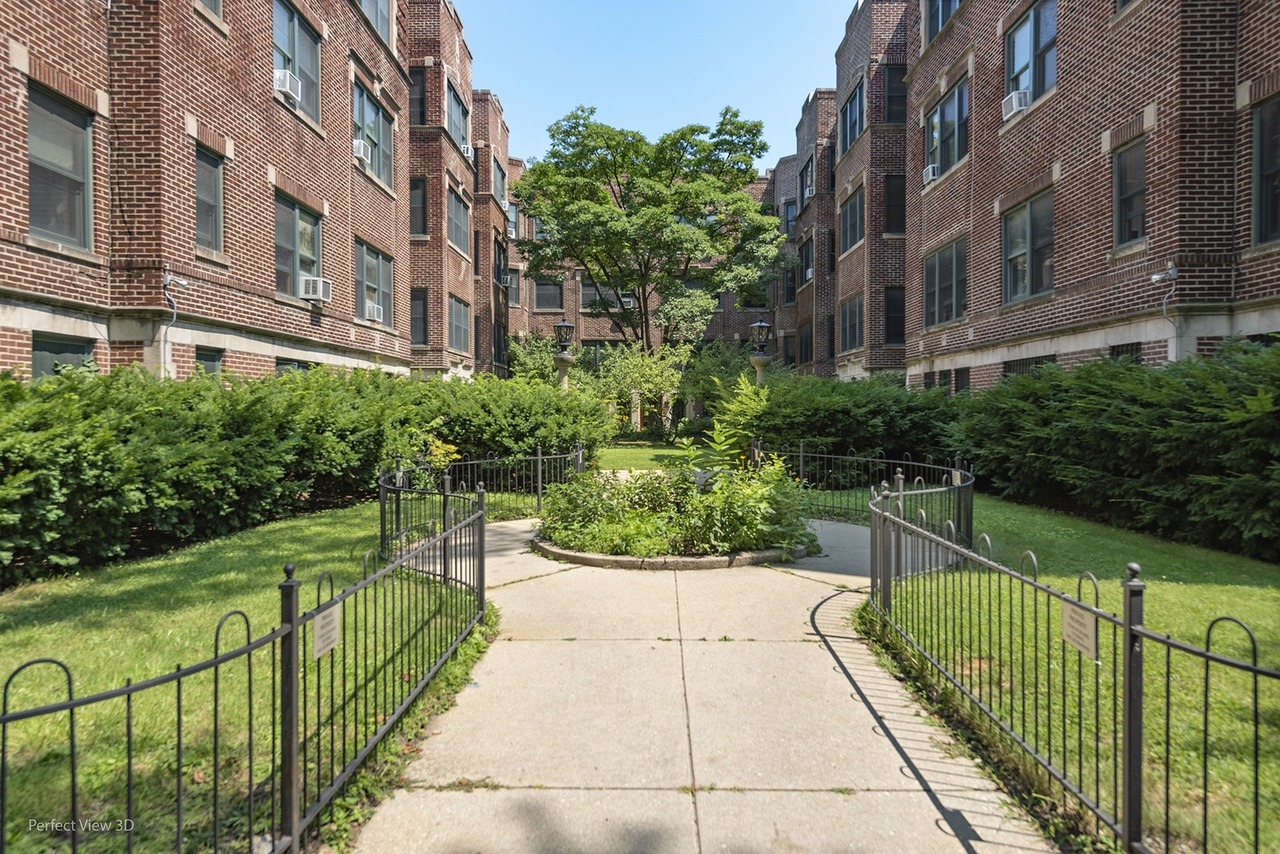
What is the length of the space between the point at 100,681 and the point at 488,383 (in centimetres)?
1187

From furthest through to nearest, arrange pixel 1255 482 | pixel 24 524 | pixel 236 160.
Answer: pixel 236 160 < pixel 1255 482 < pixel 24 524

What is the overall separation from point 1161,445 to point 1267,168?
4.82 meters

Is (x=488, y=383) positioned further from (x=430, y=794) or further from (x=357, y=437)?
(x=430, y=794)

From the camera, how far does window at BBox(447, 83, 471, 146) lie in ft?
93.3

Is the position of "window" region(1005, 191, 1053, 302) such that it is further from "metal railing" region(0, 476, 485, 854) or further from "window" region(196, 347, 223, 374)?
"window" region(196, 347, 223, 374)

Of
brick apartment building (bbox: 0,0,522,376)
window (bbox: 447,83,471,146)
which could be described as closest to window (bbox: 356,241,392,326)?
brick apartment building (bbox: 0,0,522,376)

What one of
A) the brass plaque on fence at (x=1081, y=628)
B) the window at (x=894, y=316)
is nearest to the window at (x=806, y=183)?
the window at (x=894, y=316)

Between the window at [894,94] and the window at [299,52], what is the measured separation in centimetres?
1819

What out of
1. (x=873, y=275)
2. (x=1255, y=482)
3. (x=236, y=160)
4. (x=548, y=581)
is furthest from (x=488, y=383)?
(x=873, y=275)

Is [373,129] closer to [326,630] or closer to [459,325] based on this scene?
[459,325]

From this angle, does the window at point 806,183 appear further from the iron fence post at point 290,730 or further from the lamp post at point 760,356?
the iron fence post at point 290,730

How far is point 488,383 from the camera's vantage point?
1614 cm

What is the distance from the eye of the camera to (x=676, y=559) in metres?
8.07

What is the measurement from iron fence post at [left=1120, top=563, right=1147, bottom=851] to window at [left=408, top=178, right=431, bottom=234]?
90.1ft
